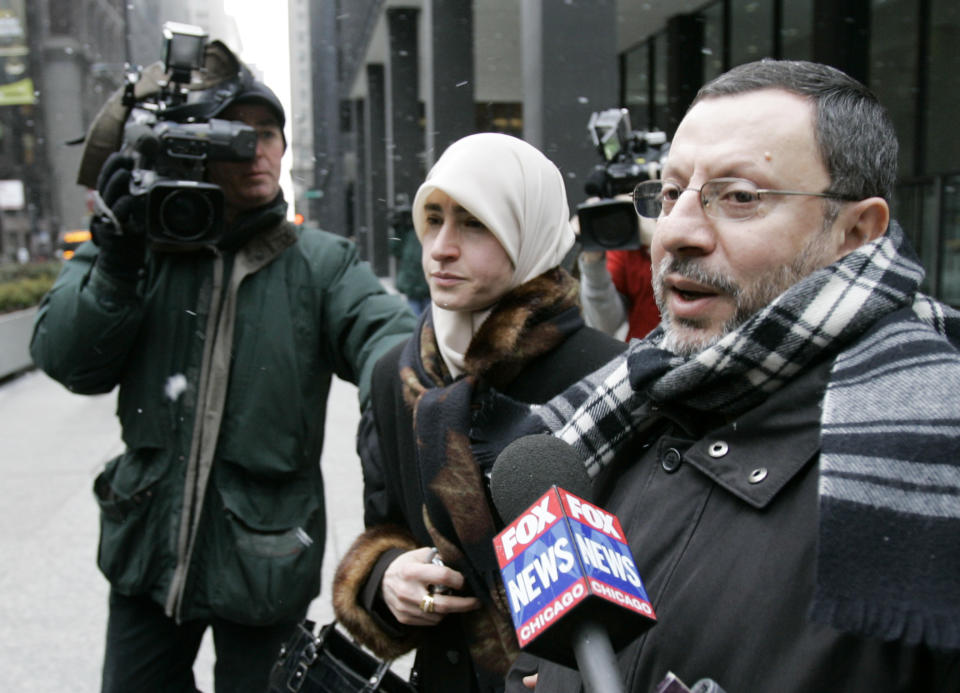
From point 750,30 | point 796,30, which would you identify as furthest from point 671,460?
point 750,30

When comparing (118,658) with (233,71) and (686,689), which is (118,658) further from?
(686,689)

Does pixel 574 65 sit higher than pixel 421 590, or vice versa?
pixel 574 65

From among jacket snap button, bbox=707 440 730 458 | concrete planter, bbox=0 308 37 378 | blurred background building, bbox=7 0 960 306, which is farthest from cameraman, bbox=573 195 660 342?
concrete planter, bbox=0 308 37 378

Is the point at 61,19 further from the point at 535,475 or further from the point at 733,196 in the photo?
the point at 535,475

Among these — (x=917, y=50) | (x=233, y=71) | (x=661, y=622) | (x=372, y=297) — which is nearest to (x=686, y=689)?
(x=661, y=622)

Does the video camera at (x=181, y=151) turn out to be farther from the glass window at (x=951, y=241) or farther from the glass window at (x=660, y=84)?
the glass window at (x=660, y=84)

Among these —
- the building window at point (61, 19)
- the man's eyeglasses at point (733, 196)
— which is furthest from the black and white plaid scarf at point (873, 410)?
the building window at point (61, 19)

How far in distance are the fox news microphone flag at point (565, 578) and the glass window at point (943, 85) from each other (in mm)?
8504

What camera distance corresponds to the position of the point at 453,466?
192 centimetres

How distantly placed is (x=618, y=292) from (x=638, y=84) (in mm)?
12234

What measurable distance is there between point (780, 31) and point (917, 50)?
1.83 metres

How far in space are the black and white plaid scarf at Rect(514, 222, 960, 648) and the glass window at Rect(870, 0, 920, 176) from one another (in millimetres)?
8270

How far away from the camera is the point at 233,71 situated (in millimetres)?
2762

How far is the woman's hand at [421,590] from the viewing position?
1.94 metres
